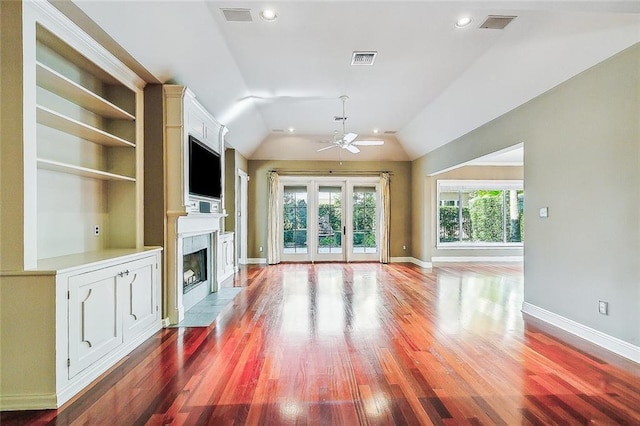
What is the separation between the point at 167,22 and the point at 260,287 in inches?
163

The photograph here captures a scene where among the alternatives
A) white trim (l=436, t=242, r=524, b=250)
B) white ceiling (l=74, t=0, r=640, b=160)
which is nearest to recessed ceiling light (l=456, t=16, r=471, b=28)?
white ceiling (l=74, t=0, r=640, b=160)

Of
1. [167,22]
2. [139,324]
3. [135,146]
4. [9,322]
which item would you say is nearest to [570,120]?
[167,22]

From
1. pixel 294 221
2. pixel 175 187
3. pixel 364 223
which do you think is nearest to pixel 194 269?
pixel 175 187

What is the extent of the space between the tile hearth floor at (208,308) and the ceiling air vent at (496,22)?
174 inches

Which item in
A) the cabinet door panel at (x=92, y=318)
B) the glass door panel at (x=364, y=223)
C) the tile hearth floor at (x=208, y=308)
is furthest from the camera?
the glass door panel at (x=364, y=223)

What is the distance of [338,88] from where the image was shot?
16.3 feet

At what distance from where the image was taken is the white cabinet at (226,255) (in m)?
6.11

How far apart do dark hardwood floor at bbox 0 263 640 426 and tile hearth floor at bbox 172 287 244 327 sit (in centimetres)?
15

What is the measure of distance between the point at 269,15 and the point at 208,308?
11.9 ft

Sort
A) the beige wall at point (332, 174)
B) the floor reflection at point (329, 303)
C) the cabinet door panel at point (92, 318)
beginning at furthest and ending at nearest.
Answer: the beige wall at point (332, 174)
the floor reflection at point (329, 303)
the cabinet door panel at point (92, 318)

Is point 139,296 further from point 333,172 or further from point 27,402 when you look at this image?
point 333,172

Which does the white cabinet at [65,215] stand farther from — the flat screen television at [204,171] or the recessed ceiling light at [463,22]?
the recessed ceiling light at [463,22]

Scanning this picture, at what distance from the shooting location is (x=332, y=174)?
860 cm

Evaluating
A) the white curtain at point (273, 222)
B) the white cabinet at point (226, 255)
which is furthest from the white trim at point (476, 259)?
the white cabinet at point (226, 255)
